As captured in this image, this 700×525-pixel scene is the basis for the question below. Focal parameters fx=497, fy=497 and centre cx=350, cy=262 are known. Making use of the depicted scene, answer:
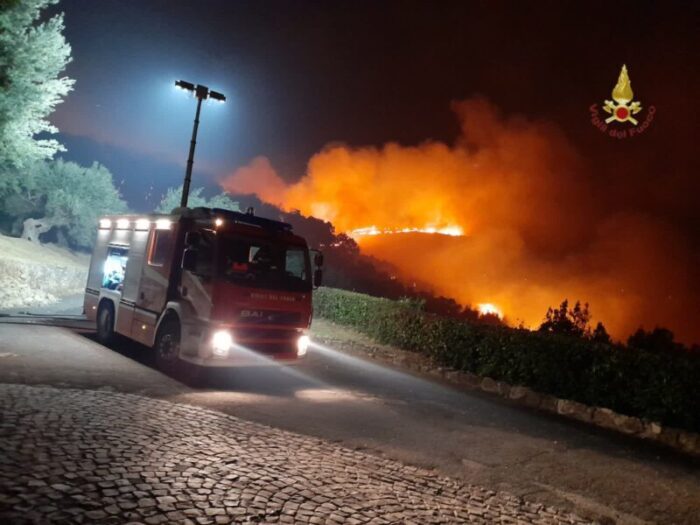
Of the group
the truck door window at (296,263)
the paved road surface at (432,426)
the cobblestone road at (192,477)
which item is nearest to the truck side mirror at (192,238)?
the truck door window at (296,263)

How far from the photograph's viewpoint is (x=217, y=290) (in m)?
8.57

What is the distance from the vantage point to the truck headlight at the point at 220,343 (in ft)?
27.8

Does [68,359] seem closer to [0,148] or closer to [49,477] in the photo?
[49,477]

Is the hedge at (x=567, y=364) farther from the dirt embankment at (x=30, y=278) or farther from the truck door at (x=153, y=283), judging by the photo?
the dirt embankment at (x=30, y=278)

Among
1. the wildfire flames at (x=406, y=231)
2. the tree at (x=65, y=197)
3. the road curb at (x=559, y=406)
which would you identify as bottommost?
the road curb at (x=559, y=406)

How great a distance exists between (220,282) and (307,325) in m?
2.02

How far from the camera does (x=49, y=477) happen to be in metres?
3.93

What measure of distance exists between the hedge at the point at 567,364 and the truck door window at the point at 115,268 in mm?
7422

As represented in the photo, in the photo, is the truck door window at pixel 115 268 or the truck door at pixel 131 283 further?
the truck door window at pixel 115 268

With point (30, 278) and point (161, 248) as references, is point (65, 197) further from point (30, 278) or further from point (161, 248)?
point (161, 248)

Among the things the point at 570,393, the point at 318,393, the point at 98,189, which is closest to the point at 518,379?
the point at 570,393

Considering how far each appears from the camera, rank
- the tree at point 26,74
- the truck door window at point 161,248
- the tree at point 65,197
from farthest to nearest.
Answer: the tree at point 65,197, the tree at point 26,74, the truck door window at point 161,248

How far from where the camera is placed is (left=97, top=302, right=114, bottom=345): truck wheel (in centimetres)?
1151

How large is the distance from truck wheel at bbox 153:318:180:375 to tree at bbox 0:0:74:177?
1086 cm
